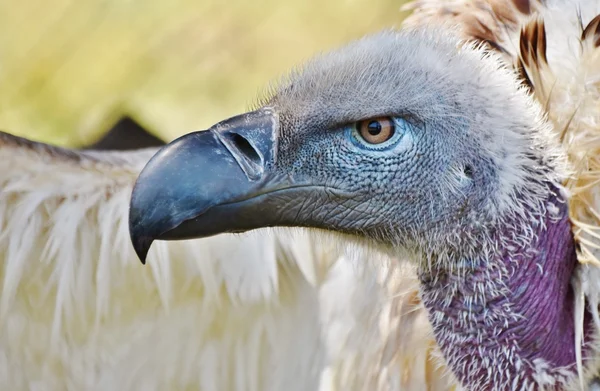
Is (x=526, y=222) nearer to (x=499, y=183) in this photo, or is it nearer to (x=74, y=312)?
(x=499, y=183)

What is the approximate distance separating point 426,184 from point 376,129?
0.12 meters

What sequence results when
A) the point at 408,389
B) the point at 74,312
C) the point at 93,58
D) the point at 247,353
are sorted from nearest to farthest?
the point at 408,389
the point at 74,312
the point at 247,353
the point at 93,58

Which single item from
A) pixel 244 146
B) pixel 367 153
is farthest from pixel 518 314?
pixel 244 146

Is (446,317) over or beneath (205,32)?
beneath

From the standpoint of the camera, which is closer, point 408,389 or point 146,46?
point 408,389

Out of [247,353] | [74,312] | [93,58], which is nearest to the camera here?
[74,312]

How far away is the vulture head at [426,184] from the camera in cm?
152

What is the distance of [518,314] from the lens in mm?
1594

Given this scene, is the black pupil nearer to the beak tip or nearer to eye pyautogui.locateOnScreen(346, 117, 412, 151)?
eye pyautogui.locateOnScreen(346, 117, 412, 151)

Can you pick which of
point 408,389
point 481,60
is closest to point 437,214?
point 481,60

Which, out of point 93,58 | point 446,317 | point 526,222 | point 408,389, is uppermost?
point 93,58

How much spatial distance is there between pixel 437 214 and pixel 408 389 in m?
0.57

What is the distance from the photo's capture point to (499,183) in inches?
61.9

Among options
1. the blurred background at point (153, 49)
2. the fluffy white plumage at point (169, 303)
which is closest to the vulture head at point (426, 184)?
the fluffy white plumage at point (169, 303)
